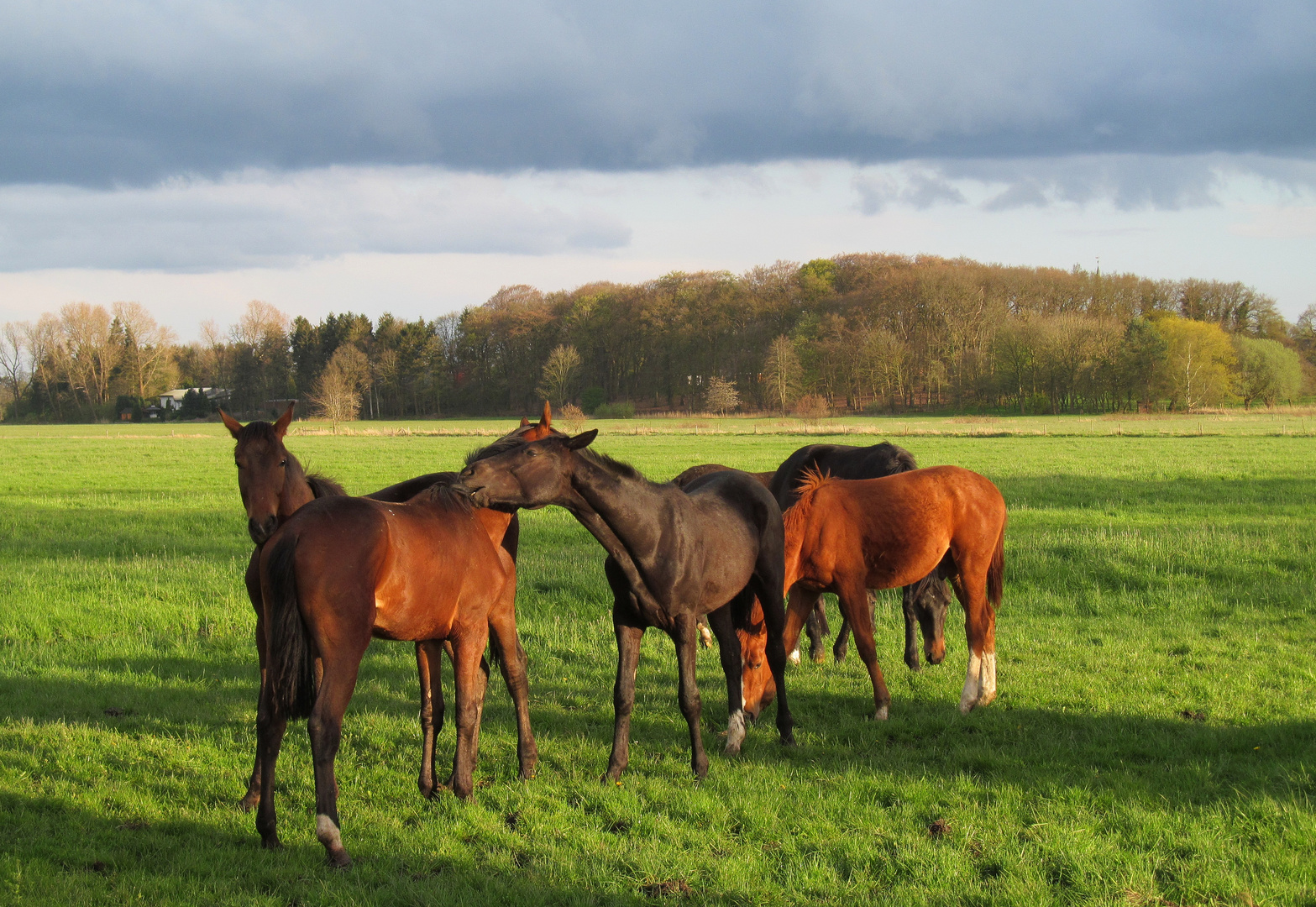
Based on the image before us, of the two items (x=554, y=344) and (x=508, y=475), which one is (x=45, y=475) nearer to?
(x=508, y=475)

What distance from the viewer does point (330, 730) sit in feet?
12.9

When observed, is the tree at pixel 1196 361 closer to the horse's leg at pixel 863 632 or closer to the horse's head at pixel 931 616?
the horse's head at pixel 931 616

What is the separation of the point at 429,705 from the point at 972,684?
3801mm

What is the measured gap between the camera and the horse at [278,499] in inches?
191

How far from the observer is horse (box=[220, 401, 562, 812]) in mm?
4852

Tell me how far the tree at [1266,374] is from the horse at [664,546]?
233 feet

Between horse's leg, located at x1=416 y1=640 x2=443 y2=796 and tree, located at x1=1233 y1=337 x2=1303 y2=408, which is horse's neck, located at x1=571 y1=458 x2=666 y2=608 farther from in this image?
tree, located at x1=1233 y1=337 x2=1303 y2=408

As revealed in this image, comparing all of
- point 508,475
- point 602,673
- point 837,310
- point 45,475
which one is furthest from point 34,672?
point 837,310

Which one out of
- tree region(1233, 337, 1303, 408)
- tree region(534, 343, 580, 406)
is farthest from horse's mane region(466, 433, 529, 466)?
tree region(534, 343, 580, 406)

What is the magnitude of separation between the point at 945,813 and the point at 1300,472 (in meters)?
24.0

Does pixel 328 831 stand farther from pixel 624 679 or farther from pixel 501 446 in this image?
pixel 501 446

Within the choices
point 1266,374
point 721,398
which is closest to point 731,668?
point 721,398

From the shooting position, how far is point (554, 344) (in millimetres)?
89625

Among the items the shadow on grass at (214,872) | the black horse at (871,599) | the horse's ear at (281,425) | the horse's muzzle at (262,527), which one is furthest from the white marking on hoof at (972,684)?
the horse's ear at (281,425)
